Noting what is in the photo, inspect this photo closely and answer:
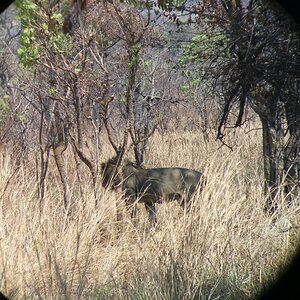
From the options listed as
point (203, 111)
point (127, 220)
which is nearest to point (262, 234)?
point (127, 220)

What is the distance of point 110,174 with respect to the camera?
6.52m

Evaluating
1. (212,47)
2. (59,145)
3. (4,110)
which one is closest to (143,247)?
(212,47)

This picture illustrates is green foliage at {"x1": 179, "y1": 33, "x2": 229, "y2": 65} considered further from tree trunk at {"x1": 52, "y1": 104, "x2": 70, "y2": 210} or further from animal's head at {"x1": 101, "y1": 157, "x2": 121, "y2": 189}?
tree trunk at {"x1": 52, "y1": 104, "x2": 70, "y2": 210}

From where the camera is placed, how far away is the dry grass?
4586 millimetres

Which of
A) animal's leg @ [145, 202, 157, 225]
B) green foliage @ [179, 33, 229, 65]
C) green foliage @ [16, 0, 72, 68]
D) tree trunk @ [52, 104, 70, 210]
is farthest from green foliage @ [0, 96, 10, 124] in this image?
green foliage @ [179, 33, 229, 65]

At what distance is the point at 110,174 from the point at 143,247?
1.56 m

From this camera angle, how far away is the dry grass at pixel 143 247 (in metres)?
4.59

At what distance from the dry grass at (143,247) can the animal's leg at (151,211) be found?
7 centimetres

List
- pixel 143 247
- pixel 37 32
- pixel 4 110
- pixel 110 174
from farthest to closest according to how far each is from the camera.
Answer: pixel 4 110, pixel 110 174, pixel 37 32, pixel 143 247

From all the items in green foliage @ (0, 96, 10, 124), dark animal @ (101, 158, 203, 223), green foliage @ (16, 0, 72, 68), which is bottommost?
dark animal @ (101, 158, 203, 223)

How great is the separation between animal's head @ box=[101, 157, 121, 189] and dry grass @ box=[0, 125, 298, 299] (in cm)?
16

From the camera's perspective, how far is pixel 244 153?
9.31m

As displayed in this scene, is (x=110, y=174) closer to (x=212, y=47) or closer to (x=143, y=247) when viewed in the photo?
(x=143, y=247)

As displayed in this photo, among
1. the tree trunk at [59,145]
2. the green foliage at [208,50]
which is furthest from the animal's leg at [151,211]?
the green foliage at [208,50]
